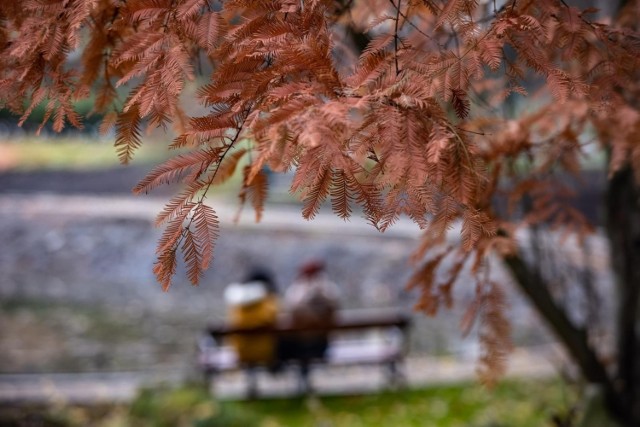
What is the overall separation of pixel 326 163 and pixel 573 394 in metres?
5.92

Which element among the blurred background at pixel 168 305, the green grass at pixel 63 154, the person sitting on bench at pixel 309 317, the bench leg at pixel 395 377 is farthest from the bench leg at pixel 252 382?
the green grass at pixel 63 154

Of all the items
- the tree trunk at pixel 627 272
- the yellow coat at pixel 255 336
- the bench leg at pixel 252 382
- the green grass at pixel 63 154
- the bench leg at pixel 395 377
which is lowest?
the bench leg at pixel 252 382

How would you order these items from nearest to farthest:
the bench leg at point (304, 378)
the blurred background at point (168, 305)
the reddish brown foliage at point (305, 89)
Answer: the reddish brown foliage at point (305, 89)
the blurred background at point (168, 305)
the bench leg at point (304, 378)

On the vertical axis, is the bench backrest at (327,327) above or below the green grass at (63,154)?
below

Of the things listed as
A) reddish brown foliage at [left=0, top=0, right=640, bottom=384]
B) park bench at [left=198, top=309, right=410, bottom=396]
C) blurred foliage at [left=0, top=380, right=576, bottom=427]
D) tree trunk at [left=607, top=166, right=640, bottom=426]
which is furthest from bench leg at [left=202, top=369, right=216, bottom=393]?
reddish brown foliage at [left=0, top=0, right=640, bottom=384]

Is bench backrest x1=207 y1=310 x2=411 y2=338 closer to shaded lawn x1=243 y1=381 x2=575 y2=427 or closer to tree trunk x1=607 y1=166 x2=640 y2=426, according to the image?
shaded lawn x1=243 y1=381 x2=575 y2=427

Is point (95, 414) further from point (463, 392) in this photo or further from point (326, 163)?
point (326, 163)

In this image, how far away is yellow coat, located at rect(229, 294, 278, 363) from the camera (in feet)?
25.4

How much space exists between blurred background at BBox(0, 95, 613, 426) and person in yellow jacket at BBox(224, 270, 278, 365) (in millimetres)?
540

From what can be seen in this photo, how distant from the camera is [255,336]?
7730 mm

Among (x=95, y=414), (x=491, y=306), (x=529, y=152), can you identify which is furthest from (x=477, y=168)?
(x=95, y=414)

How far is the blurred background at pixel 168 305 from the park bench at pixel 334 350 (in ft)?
0.89

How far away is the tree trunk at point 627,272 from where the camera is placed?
5207mm

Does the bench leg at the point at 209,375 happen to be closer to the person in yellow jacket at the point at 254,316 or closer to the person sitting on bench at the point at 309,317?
the person in yellow jacket at the point at 254,316
